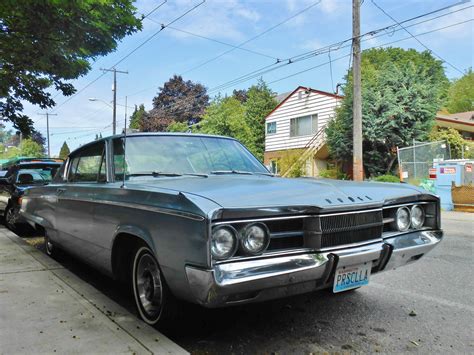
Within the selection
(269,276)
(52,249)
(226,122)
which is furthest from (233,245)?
(226,122)

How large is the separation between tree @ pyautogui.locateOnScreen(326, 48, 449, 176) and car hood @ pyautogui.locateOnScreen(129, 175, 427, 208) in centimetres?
1583

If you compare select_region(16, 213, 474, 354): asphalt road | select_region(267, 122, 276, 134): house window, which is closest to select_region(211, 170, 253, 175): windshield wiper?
select_region(16, 213, 474, 354): asphalt road

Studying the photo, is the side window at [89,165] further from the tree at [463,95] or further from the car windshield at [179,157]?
the tree at [463,95]

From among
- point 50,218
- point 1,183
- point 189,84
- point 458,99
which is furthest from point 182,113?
point 50,218

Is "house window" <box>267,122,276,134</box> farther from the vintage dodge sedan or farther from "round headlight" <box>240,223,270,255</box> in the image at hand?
"round headlight" <box>240,223,270,255</box>

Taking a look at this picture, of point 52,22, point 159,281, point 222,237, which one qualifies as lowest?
point 159,281

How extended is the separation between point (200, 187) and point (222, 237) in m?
0.55

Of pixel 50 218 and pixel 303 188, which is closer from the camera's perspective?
pixel 303 188

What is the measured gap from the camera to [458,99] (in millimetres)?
56406

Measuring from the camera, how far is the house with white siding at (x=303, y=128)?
23.3 meters

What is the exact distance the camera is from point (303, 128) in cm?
2550

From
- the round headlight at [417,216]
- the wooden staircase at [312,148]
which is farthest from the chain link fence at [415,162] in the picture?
the round headlight at [417,216]

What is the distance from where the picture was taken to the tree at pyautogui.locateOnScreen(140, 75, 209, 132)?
170ft

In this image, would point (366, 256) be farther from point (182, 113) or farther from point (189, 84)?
point (189, 84)
